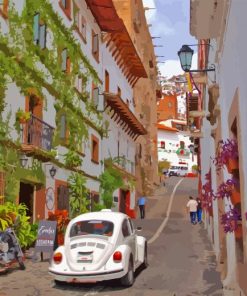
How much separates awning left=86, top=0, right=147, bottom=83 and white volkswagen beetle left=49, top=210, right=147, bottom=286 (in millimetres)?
16084

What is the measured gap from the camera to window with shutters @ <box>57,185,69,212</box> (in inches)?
783

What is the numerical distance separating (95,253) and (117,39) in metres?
21.2

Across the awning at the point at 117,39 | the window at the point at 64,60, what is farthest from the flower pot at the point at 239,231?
the awning at the point at 117,39

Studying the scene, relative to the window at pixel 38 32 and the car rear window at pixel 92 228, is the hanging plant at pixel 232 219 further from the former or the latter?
the window at pixel 38 32

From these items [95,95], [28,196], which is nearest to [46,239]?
[28,196]

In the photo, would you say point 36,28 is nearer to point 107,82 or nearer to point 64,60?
point 64,60

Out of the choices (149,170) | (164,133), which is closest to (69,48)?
(149,170)

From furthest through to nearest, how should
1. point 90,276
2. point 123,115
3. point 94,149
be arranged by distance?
point 123,115 → point 94,149 → point 90,276

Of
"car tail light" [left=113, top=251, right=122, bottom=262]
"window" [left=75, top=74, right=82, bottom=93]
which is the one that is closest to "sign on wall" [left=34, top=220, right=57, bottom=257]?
"car tail light" [left=113, top=251, right=122, bottom=262]

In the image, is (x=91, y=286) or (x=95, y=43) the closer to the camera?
(x=91, y=286)

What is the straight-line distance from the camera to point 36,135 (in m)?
17.1

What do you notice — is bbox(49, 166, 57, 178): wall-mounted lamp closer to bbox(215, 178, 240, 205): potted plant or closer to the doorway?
the doorway

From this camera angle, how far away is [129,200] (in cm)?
3403

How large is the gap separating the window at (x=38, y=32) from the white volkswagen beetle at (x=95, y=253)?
27.5ft
